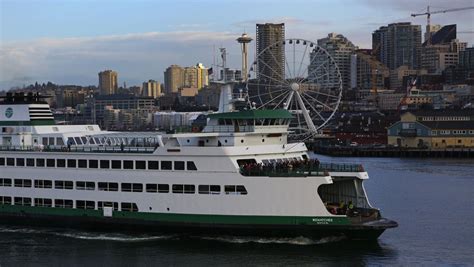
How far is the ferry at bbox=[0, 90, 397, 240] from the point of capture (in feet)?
73.3

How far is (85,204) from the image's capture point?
980 inches

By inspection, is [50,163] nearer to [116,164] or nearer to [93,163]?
[93,163]

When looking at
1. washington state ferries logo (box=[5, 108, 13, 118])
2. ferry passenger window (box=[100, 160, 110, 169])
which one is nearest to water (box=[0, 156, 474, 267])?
ferry passenger window (box=[100, 160, 110, 169])

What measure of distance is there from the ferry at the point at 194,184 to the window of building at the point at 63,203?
1.6 inches

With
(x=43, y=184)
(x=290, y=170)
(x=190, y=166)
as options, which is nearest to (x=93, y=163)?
(x=43, y=184)

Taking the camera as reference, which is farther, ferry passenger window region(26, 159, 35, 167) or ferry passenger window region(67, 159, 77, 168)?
ferry passenger window region(26, 159, 35, 167)

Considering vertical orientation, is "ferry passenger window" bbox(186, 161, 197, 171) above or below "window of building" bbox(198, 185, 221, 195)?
above

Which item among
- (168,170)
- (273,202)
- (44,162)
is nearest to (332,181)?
(273,202)

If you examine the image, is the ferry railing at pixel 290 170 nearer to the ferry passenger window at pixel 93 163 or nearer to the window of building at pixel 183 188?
the window of building at pixel 183 188

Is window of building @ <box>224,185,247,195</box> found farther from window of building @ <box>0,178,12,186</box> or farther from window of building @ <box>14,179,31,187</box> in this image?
window of building @ <box>0,178,12,186</box>

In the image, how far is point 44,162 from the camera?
25594mm

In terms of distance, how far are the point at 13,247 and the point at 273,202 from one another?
27.1 ft

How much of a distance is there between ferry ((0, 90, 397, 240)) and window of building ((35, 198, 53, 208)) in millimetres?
34

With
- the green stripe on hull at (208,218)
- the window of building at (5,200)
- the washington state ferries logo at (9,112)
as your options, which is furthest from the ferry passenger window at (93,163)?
the washington state ferries logo at (9,112)
